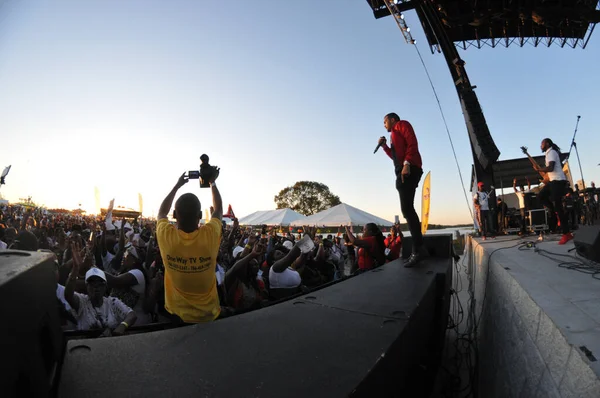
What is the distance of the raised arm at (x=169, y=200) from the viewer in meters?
2.45

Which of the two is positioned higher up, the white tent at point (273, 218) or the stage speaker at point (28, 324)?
the white tent at point (273, 218)

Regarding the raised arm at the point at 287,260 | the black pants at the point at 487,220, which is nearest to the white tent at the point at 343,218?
the black pants at the point at 487,220

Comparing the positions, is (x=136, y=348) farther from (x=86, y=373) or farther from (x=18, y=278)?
(x=18, y=278)

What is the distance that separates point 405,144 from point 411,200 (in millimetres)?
665

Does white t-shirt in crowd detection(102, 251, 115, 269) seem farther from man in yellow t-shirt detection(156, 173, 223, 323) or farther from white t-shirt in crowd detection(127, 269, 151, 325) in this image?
man in yellow t-shirt detection(156, 173, 223, 323)

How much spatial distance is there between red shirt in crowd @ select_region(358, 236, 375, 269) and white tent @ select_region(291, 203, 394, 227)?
11.0 meters

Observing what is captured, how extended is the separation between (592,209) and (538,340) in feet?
37.7

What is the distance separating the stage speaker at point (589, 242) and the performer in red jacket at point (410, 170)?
4.66 feet

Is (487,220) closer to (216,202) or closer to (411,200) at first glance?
(411,200)

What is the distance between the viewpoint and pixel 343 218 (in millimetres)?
17844

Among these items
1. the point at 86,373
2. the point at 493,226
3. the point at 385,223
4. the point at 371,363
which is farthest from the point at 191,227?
the point at 385,223

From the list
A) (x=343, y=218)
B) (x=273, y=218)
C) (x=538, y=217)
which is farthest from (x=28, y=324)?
(x=273, y=218)

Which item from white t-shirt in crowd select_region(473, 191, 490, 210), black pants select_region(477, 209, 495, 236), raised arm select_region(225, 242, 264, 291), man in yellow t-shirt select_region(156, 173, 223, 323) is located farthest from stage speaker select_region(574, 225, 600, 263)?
white t-shirt in crowd select_region(473, 191, 490, 210)

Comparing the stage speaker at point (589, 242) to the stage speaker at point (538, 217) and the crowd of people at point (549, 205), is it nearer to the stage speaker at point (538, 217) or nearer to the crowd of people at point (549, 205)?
the crowd of people at point (549, 205)
